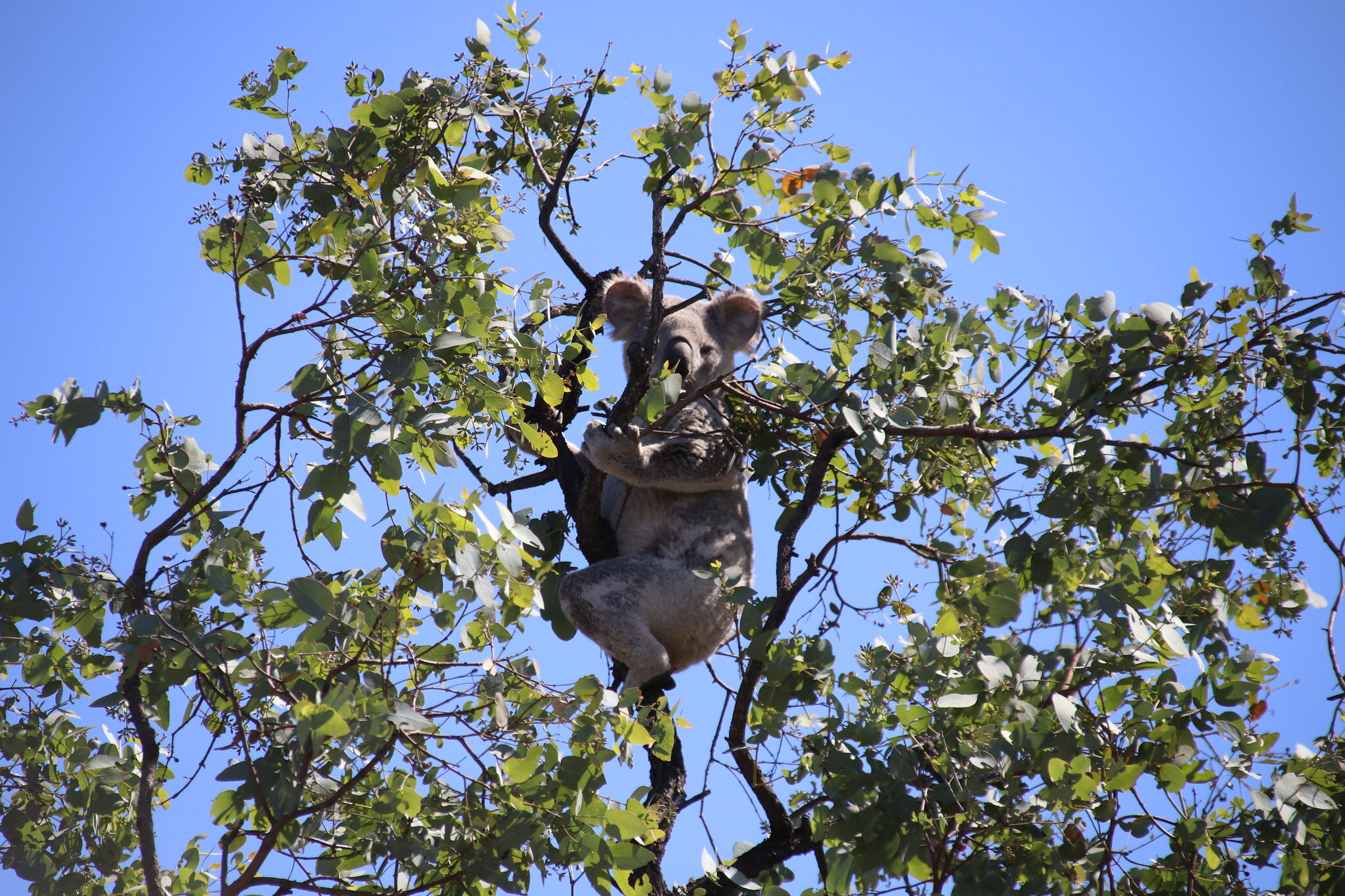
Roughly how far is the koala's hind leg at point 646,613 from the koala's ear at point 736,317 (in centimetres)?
126

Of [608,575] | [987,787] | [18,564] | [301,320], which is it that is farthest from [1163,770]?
[18,564]

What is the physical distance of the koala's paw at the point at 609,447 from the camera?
3.63 m

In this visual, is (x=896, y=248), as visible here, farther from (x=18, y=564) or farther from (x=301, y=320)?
(x=18, y=564)

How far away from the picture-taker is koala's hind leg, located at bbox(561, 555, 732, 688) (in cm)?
360

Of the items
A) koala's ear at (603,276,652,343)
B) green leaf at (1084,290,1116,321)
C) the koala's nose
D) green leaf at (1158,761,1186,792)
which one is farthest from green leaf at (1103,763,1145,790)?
koala's ear at (603,276,652,343)

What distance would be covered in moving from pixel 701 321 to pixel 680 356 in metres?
0.57

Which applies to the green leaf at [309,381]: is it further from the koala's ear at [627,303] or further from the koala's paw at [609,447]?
the koala's ear at [627,303]

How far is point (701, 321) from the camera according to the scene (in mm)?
4562

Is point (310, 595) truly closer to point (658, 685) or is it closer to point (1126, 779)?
point (1126, 779)

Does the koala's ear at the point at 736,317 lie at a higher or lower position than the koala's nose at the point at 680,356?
higher

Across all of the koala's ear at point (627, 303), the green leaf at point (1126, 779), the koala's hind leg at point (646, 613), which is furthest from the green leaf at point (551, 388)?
the koala's ear at point (627, 303)

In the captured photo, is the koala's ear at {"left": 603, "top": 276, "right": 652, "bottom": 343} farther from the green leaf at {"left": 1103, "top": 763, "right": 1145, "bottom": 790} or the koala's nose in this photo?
the green leaf at {"left": 1103, "top": 763, "right": 1145, "bottom": 790}

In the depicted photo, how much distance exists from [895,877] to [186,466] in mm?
2130

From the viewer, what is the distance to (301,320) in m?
2.45
